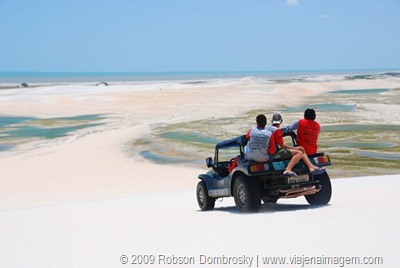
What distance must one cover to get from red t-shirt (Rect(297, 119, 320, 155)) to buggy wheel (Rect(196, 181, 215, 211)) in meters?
2.18

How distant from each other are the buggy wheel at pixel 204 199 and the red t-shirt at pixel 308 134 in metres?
2.18

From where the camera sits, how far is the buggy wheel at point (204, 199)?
11945 mm

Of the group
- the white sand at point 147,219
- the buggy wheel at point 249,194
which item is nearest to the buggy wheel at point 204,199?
the white sand at point 147,219

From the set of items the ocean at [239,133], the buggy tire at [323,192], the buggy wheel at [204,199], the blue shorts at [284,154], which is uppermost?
the blue shorts at [284,154]

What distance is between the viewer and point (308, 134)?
10680mm

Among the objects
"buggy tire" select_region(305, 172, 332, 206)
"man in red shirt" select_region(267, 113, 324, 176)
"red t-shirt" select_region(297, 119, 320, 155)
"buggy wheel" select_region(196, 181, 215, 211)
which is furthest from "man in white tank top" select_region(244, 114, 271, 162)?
"buggy wheel" select_region(196, 181, 215, 211)

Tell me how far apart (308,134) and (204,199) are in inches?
100

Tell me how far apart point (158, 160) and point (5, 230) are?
477 inches

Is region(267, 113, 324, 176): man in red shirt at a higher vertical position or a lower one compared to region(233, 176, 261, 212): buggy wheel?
higher

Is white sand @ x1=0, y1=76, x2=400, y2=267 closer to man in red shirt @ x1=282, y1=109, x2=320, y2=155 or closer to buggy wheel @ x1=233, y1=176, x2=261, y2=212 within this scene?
buggy wheel @ x1=233, y1=176, x2=261, y2=212

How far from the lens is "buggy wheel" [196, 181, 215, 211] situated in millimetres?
11945

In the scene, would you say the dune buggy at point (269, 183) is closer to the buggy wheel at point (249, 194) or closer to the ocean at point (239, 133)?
the buggy wheel at point (249, 194)

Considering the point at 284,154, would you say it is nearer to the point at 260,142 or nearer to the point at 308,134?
the point at 260,142

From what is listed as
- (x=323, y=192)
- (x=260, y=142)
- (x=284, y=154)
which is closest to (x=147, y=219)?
(x=260, y=142)
